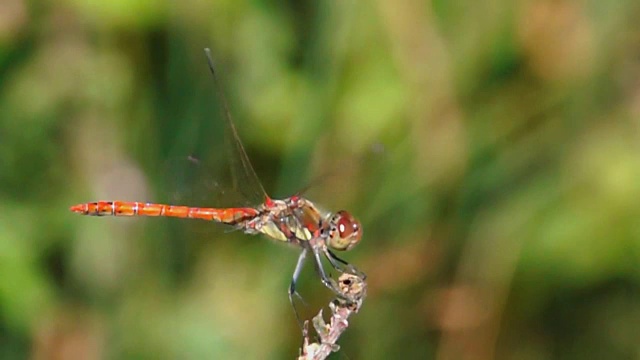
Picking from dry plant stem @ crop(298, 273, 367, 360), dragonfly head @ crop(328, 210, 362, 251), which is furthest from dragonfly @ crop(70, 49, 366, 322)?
dry plant stem @ crop(298, 273, 367, 360)

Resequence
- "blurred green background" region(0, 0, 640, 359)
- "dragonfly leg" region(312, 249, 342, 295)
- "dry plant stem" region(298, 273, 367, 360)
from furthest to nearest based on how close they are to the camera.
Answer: "blurred green background" region(0, 0, 640, 359), "dragonfly leg" region(312, 249, 342, 295), "dry plant stem" region(298, 273, 367, 360)

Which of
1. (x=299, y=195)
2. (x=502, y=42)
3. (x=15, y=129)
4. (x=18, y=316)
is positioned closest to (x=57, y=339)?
(x=18, y=316)

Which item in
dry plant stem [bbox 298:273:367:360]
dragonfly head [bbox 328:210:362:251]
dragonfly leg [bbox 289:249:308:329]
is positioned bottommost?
dry plant stem [bbox 298:273:367:360]

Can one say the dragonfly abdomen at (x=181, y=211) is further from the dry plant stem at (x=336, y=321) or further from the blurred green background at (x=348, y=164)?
the dry plant stem at (x=336, y=321)

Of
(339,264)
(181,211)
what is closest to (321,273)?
(339,264)

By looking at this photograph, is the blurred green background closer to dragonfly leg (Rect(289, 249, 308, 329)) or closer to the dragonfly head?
dragonfly leg (Rect(289, 249, 308, 329))

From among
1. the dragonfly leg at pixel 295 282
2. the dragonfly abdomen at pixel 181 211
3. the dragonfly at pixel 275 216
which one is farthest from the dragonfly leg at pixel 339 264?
the dragonfly abdomen at pixel 181 211

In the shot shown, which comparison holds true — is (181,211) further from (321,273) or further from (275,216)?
(321,273)
